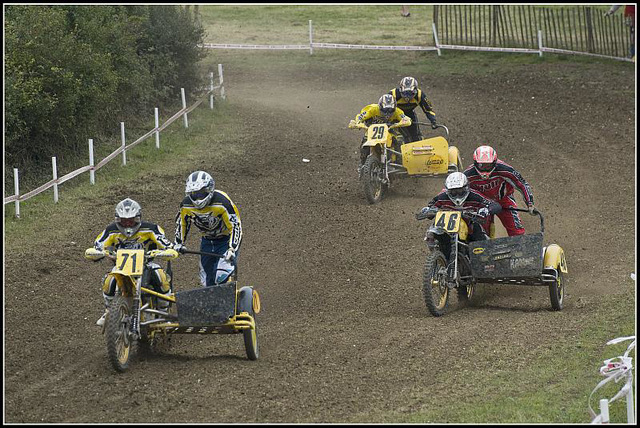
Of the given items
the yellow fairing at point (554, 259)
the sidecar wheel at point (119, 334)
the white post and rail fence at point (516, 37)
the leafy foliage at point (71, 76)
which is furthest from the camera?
the white post and rail fence at point (516, 37)

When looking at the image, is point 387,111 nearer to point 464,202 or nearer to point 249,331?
point 464,202

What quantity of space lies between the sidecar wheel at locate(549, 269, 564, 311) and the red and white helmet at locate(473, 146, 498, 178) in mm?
1923

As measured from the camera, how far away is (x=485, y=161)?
48.4 feet

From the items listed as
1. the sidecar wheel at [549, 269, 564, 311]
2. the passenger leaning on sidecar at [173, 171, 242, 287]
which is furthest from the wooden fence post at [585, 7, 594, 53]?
the passenger leaning on sidecar at [173, 171, 242, 287]

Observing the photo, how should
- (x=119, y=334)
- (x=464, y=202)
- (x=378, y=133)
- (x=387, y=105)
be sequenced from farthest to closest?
(x=387, y=105)
(x=378, y=133)
(x=464, y=202)
(x=119, y=334)

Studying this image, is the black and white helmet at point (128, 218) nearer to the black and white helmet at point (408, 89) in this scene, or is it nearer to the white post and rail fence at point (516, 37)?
the black and white helmet at point (408, 89)

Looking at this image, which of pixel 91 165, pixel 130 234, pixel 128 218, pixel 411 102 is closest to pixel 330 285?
pixel 130 234

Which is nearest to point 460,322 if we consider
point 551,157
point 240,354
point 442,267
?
point 442,267

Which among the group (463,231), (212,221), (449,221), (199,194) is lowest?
(463,231)

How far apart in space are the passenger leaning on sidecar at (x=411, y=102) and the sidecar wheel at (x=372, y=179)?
1.70m

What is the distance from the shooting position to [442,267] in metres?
13.5

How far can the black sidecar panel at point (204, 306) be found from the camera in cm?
1122

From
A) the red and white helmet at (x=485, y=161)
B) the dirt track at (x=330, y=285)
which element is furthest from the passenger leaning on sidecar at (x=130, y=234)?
the red and white helmet at (x=485, y=161)

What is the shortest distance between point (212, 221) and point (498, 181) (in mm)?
4828
